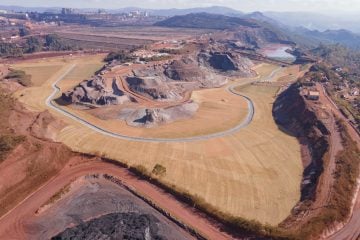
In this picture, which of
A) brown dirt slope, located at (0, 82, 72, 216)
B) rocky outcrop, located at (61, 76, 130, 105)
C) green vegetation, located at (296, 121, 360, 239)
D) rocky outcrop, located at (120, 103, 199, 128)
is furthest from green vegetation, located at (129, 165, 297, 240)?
rocky outcrop, located at (61, 76, 130, 105)

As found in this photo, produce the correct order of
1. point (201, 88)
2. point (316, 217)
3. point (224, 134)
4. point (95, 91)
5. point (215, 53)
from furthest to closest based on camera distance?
point (215, 53)
point (201, 88)
point (95, 91)
point (224, 134)
point (316, 217)

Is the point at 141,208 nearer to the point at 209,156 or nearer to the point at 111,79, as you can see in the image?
the point at 209,156

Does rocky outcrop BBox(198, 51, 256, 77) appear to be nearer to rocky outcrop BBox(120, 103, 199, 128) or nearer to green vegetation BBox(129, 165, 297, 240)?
rocky outcrop BBox(120, 103, 199, 128)

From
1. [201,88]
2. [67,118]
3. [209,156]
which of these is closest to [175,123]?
[209,156]

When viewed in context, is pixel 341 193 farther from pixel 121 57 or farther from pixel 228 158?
pixel 121 57

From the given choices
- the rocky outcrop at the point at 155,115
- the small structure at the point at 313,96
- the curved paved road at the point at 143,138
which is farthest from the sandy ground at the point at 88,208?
the small structure at the point at 313,96
